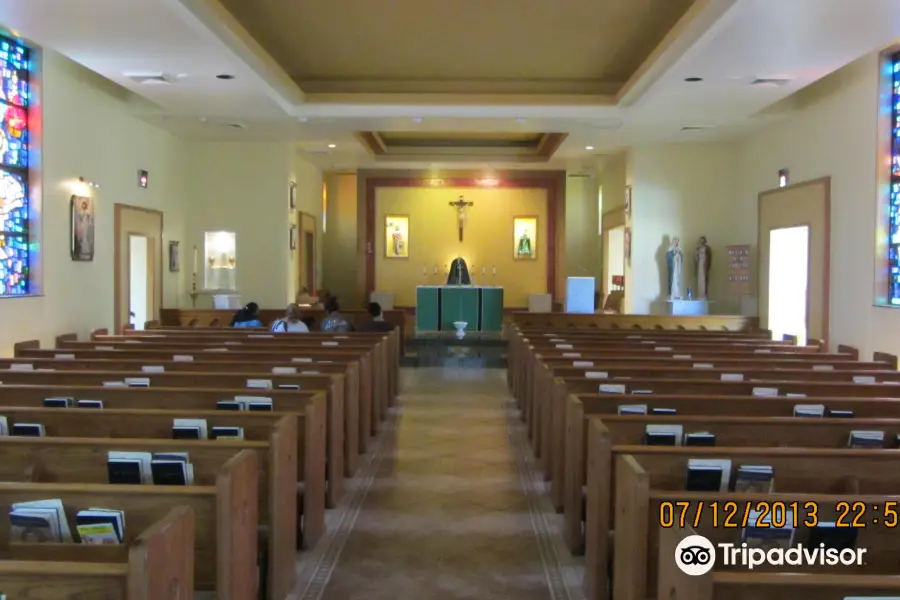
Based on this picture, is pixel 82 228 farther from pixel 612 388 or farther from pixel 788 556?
pixel 788 556

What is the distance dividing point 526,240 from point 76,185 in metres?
9.69

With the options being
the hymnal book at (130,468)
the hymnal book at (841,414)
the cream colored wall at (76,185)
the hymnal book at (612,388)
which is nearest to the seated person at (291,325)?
the cream colored wall at (76,185)

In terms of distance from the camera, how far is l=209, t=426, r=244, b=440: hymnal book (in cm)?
349

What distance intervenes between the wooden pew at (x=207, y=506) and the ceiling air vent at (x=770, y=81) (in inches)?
256

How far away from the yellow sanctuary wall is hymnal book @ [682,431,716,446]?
12.9 meters

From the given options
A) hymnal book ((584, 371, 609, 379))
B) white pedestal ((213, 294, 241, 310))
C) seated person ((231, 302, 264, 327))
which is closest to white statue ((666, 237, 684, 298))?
seated person ((231, 302, 264, 327))

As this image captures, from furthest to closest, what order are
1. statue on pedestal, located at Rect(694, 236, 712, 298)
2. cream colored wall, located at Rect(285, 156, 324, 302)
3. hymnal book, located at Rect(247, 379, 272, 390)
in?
cream colored wall, located at Rect(285, 156, 324, 302)
statue on pedestal, located at Rect(694, 236, 712, 298)
hymnal book, located at Rect(247, 379, 272, 390)

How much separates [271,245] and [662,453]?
32.5 ft

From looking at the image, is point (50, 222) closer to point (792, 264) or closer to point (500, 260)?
point (792, 264)

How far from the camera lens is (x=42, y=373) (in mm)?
4992

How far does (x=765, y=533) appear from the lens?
7.63ft

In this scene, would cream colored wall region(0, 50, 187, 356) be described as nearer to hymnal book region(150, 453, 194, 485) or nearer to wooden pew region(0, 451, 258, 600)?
hymnal book region(150, 453, 194, 485)

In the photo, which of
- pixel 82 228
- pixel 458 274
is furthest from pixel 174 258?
pixel 458 274

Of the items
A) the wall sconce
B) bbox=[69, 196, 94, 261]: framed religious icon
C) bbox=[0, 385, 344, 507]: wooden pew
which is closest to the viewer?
bbox=[0, 385, 344, 507]: wooden pew
